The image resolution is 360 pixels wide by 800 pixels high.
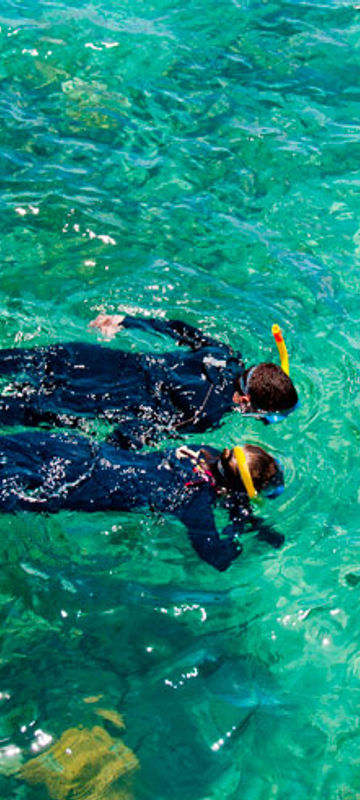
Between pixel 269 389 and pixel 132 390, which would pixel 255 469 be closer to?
pixel 269 389

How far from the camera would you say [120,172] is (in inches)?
316

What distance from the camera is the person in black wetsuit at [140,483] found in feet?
14.9

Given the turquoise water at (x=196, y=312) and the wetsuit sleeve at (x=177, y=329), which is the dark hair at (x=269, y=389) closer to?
the turquoise water at (x=196, y=312)

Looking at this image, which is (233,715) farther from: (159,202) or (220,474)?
(159,202)

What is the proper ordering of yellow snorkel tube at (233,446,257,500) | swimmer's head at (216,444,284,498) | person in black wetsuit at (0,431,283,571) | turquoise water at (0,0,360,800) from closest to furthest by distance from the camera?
turquoise water at (0,0,360,800)
yellow snorkel tube at (233,446,257,500)
swimmer's head at (216,444,284,498)
person in black wetsuit at (0,431,283,571)

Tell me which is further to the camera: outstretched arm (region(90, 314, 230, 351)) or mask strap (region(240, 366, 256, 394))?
outstretched arm (region(90, 314, 230, 351))

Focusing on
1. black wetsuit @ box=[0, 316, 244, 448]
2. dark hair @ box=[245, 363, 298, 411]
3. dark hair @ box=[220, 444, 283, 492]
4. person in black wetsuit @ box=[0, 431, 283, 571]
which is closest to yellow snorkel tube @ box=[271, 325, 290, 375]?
dark hair @ box=[245, 363, 298, 411]

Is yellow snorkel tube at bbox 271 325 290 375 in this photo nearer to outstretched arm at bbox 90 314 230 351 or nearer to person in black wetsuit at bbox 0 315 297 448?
person in black wetsuit at bbox 0 315 297 448

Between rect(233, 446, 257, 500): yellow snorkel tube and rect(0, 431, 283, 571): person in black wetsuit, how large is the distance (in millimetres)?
123

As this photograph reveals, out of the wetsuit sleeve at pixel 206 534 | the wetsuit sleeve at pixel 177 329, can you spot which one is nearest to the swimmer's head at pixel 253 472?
the wetsuit sleeve at pixel 206 534

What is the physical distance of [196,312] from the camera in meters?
6.50

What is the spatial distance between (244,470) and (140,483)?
0.68 metres

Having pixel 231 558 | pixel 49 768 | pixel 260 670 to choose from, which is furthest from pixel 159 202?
pixel 49 768

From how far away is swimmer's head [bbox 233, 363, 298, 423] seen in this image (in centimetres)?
523
